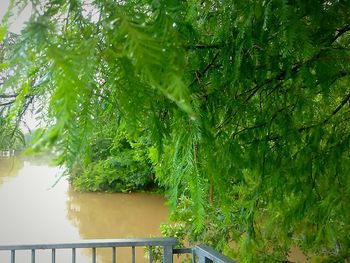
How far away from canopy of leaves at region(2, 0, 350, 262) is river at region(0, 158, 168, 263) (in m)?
5.79

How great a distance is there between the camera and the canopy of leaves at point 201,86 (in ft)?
1.15

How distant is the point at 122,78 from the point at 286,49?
404mm

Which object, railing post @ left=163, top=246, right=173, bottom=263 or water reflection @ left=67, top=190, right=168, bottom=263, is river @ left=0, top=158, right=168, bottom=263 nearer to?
water reflection @ left=67, top=190, right=168, bottom=263

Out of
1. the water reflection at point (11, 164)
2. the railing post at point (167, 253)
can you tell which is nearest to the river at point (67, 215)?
the water reflection at point (11, 164)

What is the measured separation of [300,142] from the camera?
118 cm

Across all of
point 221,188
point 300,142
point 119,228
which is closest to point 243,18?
point 221,188

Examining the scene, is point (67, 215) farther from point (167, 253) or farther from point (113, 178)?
point (167, 253)

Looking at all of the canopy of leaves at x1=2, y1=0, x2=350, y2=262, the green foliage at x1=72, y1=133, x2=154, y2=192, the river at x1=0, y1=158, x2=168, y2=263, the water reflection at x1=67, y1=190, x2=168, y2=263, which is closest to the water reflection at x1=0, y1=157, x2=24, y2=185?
the canopy of leaves at x1=2, y1=0, x2=350, y2=262

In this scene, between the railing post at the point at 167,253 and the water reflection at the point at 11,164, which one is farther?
the railing post at the point at 167,253

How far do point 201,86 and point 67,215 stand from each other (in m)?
9.44

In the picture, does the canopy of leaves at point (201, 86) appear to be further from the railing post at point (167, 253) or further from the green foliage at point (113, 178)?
the green foliage at point (113, 178)

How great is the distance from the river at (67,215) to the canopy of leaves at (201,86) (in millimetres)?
5795

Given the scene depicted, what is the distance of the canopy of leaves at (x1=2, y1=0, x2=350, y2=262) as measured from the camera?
352 mm

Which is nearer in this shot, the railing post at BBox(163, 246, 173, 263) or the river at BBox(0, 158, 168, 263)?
the railing post at BBox(163, 246, 173, 263)
